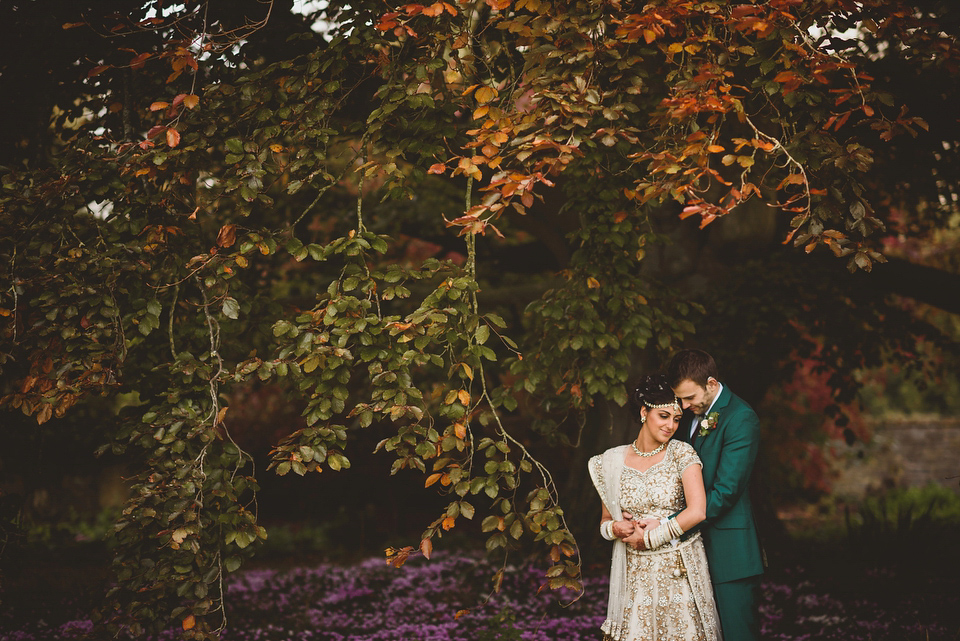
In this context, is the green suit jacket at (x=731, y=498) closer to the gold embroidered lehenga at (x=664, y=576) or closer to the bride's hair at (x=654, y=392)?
the gold embroidered lehenga at (x=664, y=576)

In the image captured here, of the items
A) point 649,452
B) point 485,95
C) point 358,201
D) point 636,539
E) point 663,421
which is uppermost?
point 485,95

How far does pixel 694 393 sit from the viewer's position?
3242 mm

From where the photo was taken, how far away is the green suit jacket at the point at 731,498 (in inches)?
121

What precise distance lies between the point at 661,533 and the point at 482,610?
324 cm

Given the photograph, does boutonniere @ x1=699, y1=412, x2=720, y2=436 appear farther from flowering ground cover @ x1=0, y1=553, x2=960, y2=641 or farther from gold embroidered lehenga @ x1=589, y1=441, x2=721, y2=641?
flowering ground cover @ x1=0, y1=553, x2=960, y2=641

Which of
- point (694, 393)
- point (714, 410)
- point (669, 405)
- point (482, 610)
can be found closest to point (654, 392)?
point (669, 405)

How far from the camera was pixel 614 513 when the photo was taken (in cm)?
327

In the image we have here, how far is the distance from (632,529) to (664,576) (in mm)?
242

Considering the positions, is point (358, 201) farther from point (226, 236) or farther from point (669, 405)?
point (669, 405)

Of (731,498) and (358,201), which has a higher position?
(358,201)

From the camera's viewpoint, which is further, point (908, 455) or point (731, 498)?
point (908, 455)

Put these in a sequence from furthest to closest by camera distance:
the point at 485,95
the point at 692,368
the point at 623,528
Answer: the point at 692,368 < the point at 623,528 < the point at 485,95

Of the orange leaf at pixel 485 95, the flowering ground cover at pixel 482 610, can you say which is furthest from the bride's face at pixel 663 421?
the flowering ground cover at pixel 482 610

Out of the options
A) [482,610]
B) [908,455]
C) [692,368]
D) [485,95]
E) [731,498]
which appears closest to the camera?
[485,95]
